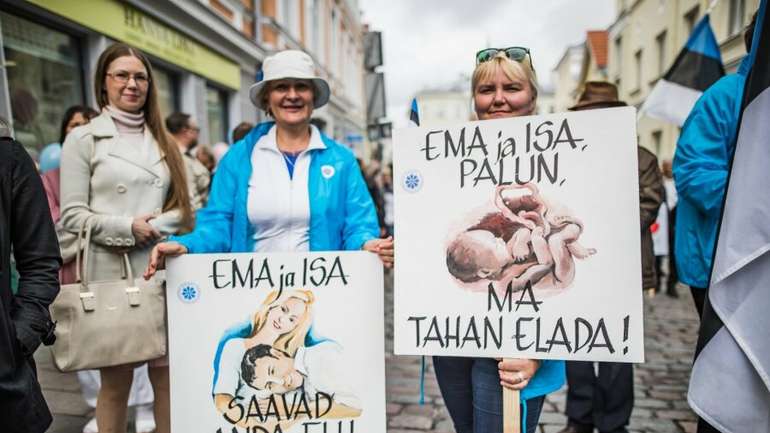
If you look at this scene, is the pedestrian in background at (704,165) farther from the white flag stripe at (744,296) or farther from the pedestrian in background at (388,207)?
the pedestrian in background at (388,207)

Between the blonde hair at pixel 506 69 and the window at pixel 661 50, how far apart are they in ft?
54.6

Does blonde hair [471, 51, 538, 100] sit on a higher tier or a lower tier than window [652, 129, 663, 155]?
lower

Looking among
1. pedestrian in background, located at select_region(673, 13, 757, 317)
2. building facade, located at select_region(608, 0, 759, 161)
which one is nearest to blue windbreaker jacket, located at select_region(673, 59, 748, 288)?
pedestrian in background, located at select_region(673, 13, 757, 317)

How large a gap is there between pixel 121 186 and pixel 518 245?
1690 mm

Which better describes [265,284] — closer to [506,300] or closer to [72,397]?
[506,300]

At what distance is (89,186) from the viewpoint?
7.37 ft

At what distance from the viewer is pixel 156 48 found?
730cm

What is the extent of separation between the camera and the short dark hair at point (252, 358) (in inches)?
69.8

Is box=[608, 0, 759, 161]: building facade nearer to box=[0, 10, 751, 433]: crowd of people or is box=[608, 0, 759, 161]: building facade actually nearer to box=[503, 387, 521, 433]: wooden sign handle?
box=[0, 10, 751, 433]: crowd of people

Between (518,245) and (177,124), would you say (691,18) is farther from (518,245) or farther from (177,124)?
(518,245)

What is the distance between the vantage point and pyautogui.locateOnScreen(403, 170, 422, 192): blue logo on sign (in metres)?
1.61

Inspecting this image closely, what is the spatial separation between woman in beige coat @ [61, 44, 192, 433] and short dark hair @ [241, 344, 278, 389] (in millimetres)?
698

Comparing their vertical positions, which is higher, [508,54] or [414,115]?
Answer: [508,54]

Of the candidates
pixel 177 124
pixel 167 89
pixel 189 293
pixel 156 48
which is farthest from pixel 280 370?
pixel 167 89
